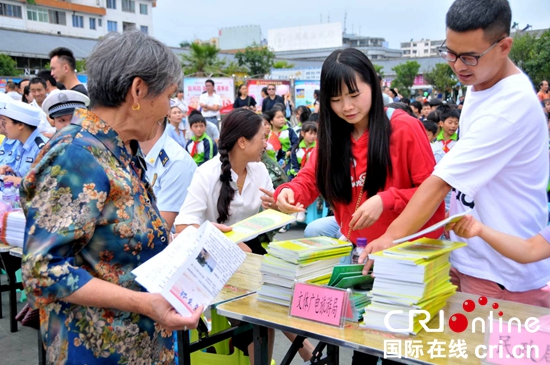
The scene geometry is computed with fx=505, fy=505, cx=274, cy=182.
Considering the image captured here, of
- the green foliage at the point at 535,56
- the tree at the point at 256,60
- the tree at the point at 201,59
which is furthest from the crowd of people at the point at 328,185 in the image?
the tree at the point at 256,60

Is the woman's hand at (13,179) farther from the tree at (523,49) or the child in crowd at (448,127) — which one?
the tree at (523,49)

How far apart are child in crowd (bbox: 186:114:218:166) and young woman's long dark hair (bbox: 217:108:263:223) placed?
423cm

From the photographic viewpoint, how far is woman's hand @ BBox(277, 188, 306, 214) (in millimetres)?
2127

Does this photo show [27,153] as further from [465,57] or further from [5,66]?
[5,66]

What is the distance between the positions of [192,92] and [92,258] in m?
12.7

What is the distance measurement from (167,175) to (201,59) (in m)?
29.4

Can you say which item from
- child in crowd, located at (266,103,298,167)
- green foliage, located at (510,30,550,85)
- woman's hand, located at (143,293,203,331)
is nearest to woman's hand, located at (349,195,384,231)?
woman's hand, located at (143,293,203,331)

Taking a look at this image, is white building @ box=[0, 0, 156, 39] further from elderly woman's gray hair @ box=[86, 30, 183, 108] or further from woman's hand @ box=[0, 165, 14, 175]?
elderly woman's gray hair @ box=[86, 30, 183, 108]

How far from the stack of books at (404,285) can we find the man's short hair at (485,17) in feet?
2.47

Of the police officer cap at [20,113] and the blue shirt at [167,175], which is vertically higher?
the police officer cap at [20,113]

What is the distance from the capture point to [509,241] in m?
1.73

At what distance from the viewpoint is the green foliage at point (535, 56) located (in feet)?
59.1

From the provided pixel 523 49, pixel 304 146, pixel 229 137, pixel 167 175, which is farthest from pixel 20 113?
pixel 523 49

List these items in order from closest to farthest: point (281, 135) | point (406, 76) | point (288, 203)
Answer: point (288, 203), point (281, 135), point (406, 76)
